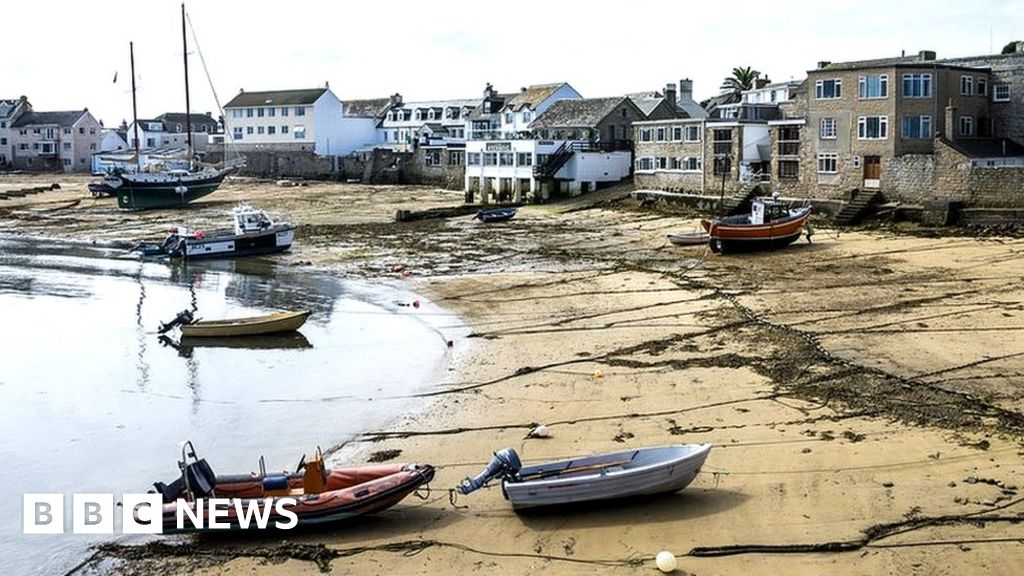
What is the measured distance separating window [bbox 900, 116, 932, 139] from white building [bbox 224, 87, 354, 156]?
6585cm

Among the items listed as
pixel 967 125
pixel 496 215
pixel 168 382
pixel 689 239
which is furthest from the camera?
pixel 496 215

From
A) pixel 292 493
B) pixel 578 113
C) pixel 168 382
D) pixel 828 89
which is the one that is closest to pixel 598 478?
pixel 292 493

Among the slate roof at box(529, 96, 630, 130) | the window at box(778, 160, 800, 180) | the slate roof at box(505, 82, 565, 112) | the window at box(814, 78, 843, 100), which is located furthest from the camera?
the slate roof at box(505, 82, 565, 112)

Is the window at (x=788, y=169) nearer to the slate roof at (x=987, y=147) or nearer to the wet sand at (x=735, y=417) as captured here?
the slate roof at (x=987, y=147)

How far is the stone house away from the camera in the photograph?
125500 millimetres

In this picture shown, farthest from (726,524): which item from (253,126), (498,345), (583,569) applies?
(253,126)

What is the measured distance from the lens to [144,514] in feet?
49.1

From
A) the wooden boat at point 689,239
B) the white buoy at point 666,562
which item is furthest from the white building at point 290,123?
the white buoy at point 666,562

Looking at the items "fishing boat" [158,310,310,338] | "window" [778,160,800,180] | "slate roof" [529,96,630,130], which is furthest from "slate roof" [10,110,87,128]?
"fishing boat" [158,310,310,338]

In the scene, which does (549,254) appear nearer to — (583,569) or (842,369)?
(842,369)

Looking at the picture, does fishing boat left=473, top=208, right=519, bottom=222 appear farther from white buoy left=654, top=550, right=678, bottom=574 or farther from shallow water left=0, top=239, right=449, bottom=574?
white buoy left=654, top=550, right=678, bottom=574

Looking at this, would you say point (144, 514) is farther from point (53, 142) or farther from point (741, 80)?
point (53, 142)

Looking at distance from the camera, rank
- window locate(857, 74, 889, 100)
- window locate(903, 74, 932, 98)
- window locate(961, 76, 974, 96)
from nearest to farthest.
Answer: window locate(903, 74, 932, 98) → window locate(857, 74, 889, 100) → window locate(961, 76, 974, 96)

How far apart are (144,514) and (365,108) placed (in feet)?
314
